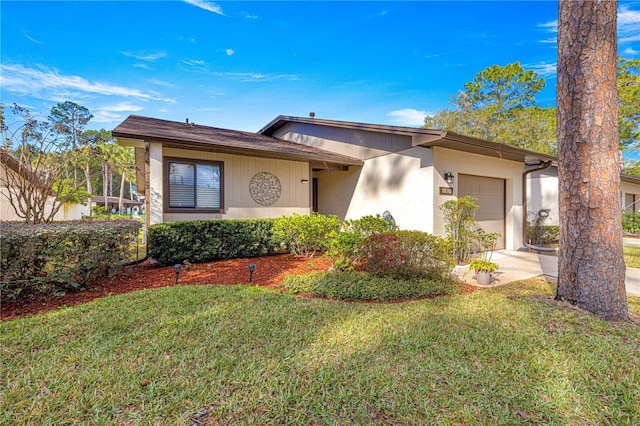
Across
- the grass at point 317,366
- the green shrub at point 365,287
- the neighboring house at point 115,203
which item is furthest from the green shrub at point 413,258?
the neighboring house at point 115,203

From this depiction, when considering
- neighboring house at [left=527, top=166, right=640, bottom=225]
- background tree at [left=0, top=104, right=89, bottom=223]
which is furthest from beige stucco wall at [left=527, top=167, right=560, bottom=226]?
background tree at [left=0, top=104, right=89, bottom=223]

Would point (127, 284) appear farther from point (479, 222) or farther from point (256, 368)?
point (479, 222)

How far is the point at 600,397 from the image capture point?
6.90 feet

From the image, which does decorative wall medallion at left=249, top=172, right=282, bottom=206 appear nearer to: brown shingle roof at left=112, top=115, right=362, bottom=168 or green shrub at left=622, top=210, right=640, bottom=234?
brown shingle roof at left=112, top=115, right=362, bottom=168

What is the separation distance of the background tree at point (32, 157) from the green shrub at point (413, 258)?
747 cm

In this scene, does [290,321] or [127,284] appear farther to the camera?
[127,284]

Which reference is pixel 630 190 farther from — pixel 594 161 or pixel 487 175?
pixel 594 161

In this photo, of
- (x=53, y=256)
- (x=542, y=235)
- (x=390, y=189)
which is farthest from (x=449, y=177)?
(x=53, y=256)

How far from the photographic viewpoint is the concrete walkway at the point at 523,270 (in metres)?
5.65

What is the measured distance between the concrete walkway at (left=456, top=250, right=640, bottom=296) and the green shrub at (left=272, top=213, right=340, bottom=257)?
329 centimetres

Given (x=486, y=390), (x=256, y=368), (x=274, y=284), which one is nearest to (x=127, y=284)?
(x=274, y=284)

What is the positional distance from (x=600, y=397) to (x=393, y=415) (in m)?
1.63

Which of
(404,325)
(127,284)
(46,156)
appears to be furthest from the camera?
(46,156)

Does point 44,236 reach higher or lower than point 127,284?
higher
